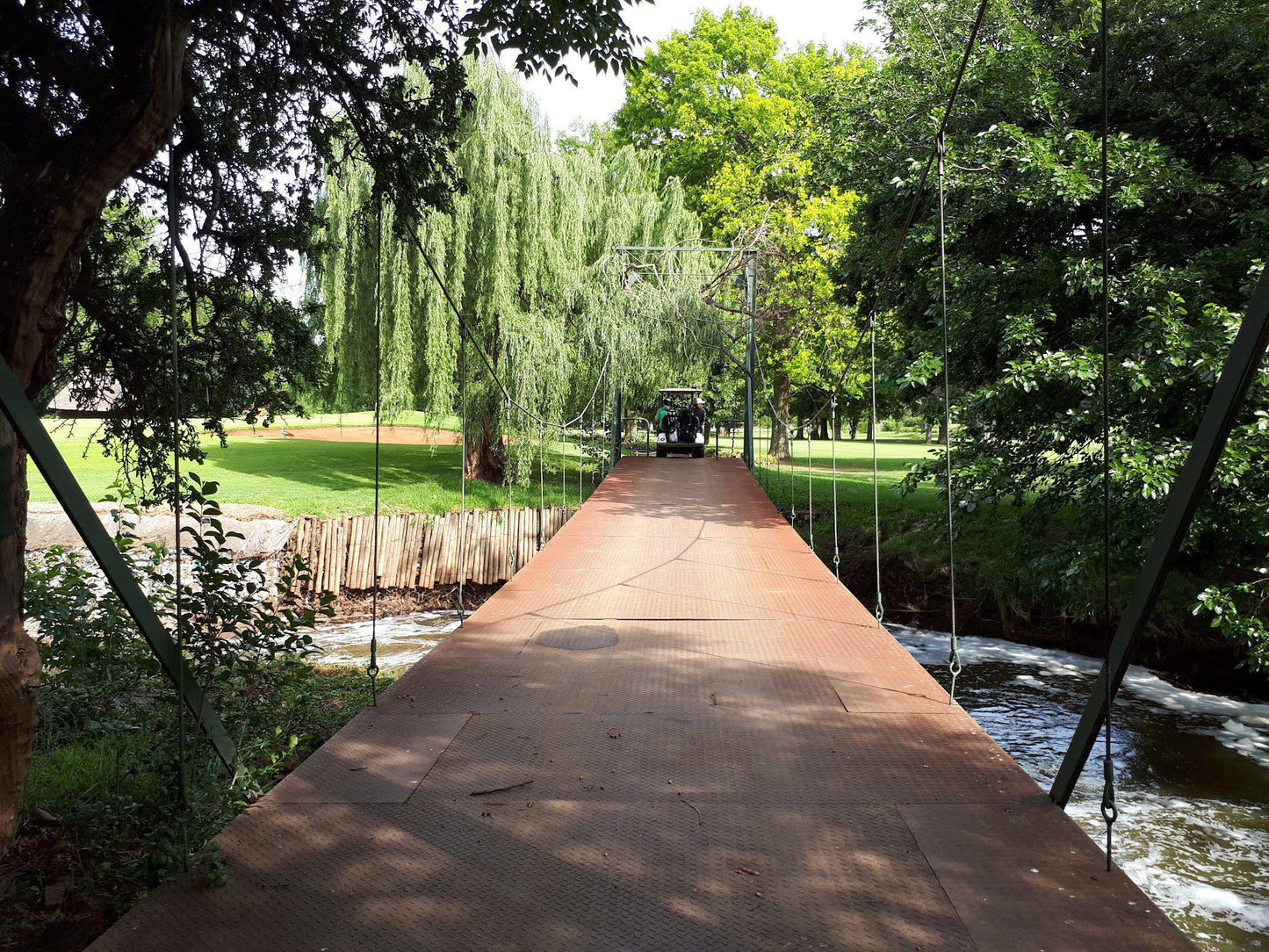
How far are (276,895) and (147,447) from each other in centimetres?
359

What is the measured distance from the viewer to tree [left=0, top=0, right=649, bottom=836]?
296 centimetres

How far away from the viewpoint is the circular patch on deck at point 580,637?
470 centimetres

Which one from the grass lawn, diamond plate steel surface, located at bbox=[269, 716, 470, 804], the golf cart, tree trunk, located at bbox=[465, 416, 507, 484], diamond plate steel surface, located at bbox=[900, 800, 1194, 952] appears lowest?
diamond plate steel surface, located at bbox=[269, 716, 470, 804]

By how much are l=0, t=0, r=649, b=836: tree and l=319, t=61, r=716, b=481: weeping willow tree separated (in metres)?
6.77

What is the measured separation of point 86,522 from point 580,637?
2.93m

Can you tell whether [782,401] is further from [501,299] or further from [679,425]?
[501,299]

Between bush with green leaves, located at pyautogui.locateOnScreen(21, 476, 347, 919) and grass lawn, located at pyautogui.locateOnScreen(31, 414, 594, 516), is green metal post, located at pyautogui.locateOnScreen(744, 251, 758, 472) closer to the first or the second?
grass lawn, located at pyautogui.locateOnScreen(31, 414, 594, 516)

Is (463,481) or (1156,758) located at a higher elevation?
(463,481)

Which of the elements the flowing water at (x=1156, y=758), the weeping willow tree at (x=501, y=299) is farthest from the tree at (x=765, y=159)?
the flowing water at (x=1156, y=758)

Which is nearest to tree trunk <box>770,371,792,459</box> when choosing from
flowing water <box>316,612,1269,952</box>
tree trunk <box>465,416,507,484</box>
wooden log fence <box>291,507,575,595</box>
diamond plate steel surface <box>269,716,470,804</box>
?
tree trunk <box>465,416,507,484</box>

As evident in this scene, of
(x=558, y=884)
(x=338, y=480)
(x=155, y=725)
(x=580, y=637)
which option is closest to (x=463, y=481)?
(x=580, y=637)

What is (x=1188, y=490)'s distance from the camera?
7.26 feet

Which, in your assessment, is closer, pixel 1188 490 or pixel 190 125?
pixel 1188 490

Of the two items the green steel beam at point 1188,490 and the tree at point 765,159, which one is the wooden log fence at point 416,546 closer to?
the tree at point 765,159
